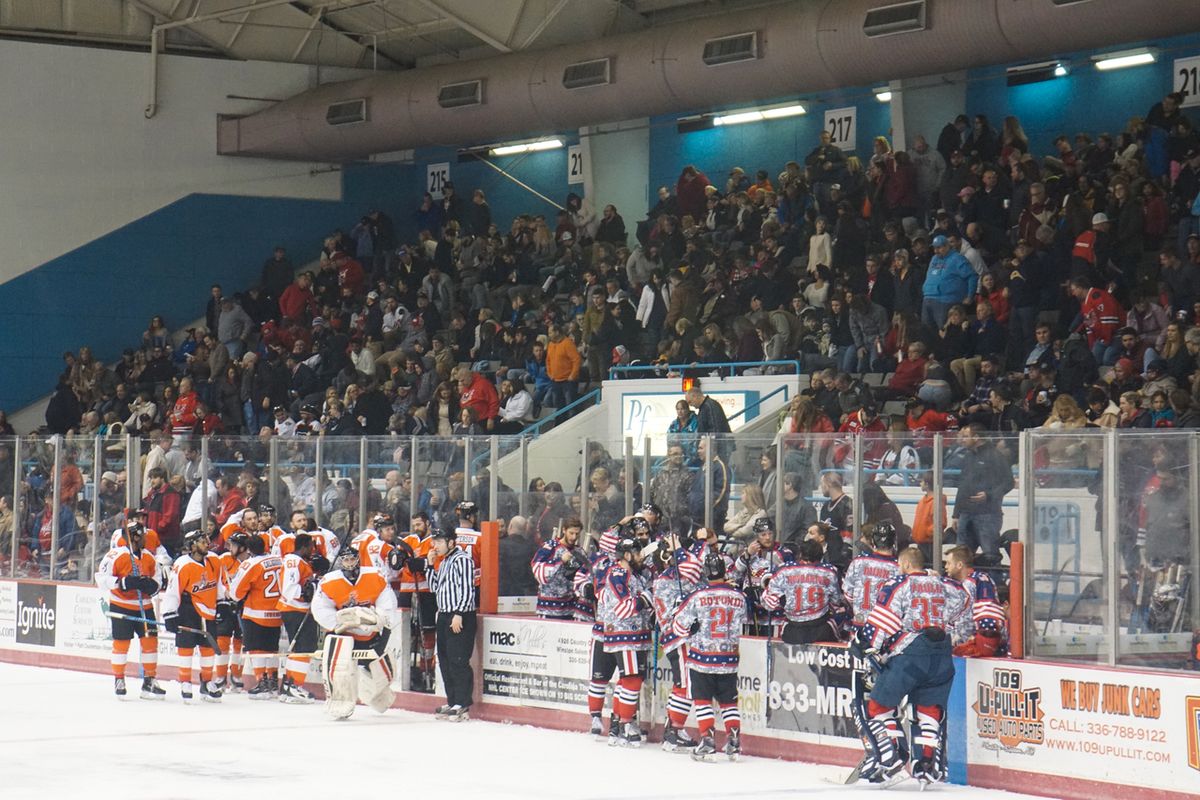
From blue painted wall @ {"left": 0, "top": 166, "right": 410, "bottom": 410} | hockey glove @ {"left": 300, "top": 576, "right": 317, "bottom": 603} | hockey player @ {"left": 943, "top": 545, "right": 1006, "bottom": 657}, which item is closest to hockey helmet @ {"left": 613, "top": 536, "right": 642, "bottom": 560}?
hockey player @ {"left": 943, "top": 545, "right": 1006, "bottom": 657}

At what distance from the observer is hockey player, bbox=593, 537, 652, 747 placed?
12.0 metres

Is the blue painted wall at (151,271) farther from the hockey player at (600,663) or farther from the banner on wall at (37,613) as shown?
the hockey player at (600,663)

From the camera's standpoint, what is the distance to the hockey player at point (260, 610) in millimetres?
14648

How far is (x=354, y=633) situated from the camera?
44.2 ft

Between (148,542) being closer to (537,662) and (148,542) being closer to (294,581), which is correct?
(294,581)

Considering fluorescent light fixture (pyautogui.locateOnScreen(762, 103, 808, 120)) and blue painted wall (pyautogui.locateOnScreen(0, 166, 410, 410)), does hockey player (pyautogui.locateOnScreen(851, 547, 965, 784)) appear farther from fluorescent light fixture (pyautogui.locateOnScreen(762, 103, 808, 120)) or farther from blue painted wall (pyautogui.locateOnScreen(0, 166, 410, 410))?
blue painted wall (pyautogui.locateOnScreen(0, 166, 410, 410))

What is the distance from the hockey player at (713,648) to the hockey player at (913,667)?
3.81 ft

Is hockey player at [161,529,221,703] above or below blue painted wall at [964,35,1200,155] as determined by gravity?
below

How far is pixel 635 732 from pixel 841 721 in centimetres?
162

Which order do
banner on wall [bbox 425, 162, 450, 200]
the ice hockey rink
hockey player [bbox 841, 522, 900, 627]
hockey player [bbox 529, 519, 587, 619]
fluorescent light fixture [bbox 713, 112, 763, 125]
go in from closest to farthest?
the ice hockey rink
hockey player [bbox 841, 522, 900, 627]
hockey player [bbox 529, 519, 587, 619]
fluorescent light fixture [bbox 713, 112, 763, 125]
banner on wall [bbox 425, 162, 450, 200]

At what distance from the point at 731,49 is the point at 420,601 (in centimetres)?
917

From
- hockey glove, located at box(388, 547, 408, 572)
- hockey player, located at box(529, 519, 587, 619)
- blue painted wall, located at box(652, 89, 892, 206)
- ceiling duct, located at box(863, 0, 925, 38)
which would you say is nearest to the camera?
hockey player, located at box(529, 519, 587, 619)

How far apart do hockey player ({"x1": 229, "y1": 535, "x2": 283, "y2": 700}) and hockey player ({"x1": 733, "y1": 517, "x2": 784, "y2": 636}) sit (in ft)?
14.9

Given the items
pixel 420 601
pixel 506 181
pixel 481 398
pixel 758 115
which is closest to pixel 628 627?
pixel 420 601
